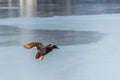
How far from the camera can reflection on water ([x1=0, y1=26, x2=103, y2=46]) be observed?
7933 mm

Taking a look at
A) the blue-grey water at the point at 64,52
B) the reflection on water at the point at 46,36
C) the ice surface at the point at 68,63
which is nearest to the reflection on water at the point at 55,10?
the blue-grey water at the point at 64,52

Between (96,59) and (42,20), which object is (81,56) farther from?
(42,20)

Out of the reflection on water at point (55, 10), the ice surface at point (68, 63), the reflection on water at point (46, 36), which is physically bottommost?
the reflection on water at point (55, 10)

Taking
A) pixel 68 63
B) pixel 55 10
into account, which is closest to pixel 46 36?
pixel 68 63

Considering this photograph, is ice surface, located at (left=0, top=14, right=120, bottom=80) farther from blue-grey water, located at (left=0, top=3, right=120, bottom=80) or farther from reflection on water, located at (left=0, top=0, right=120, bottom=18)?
reflection on water, located at (left=0, top=0, right=120, bottom=18)

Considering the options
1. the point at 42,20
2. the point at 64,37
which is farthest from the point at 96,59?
the point at 42,20

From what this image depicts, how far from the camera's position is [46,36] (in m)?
8.82

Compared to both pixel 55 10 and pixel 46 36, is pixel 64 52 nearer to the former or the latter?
pixel 46 36

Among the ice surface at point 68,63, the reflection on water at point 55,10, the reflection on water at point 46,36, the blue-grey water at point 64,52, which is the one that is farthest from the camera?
the reflection on water at point 55,10

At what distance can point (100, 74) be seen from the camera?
17.0 feet

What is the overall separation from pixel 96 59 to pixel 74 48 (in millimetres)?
1013

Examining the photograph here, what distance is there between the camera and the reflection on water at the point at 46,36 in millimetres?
7933

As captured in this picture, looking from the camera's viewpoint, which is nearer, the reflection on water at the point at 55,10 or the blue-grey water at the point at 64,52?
the blue-grey water at the point at 64,52

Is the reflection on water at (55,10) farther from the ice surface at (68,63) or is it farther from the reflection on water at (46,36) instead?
the ice surface at (68,63)
